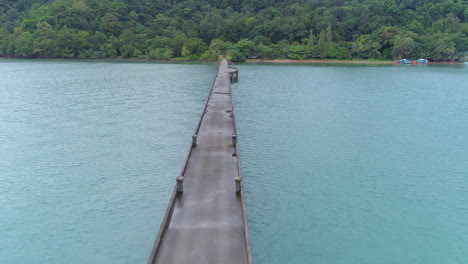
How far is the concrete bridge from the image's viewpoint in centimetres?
1040

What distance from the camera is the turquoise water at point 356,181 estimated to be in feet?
43.8

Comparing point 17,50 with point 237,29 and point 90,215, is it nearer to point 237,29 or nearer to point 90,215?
point 237,29

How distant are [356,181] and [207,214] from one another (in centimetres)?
977

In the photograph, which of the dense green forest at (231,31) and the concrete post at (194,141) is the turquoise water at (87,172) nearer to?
the concrete post at (194,141)

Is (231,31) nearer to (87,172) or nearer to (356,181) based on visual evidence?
(87,172)

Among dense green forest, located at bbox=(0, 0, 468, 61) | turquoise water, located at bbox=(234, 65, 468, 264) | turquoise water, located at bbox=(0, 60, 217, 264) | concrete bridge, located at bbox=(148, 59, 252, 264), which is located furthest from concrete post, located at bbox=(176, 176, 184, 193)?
dense green forest, located at bbox=(0, 0, 468, 61)

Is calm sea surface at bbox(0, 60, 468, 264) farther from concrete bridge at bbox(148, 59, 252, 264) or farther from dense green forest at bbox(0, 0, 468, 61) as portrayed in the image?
dense green forest at bbox(0, 0, 468, 61)

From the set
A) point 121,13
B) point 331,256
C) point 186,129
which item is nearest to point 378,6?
point 121,13

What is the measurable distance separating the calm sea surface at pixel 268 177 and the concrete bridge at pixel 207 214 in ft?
5.84

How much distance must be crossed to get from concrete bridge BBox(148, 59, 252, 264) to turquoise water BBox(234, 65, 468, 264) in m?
1.78

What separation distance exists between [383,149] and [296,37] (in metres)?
87.5

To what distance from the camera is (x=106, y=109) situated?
3422 cm

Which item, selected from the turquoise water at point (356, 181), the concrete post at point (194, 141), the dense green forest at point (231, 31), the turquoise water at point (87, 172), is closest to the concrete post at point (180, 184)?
the turquoise water at point (87, 172)

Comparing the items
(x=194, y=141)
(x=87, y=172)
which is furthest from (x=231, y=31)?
(x=87, y=172)
